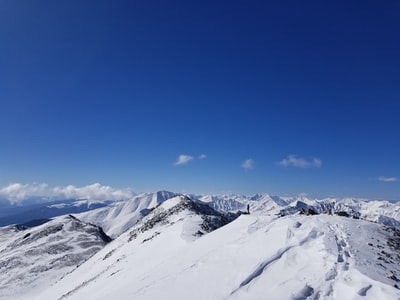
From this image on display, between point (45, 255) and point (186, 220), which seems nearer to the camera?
point (186, 220)

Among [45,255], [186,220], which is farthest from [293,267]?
[45,255]

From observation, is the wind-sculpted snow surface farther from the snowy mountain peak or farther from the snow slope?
the snow slope

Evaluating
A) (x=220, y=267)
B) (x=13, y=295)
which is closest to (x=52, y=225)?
(x=13, y=295)

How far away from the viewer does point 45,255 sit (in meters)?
101

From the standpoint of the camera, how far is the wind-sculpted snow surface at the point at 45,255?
3157 inches

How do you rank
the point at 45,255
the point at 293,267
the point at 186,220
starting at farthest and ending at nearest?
the point at 45,255 → the point at 186,220 → the point at 293,267

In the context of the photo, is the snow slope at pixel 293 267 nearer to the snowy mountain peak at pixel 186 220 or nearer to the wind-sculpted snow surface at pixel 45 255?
the snowy mountain peak at pixel 186 220

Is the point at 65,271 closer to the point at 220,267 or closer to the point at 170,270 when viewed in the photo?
the point at 170,270

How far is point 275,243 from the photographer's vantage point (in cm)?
2714

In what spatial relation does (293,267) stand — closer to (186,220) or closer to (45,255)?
(186,220)

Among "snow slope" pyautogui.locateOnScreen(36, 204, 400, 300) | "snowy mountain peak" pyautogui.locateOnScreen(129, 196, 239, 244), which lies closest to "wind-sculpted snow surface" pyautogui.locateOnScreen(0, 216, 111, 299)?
"snowy mountain peak" pyautogui.locateOnScreen(129, 196, 239, 244)

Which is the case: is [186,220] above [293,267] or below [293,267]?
above

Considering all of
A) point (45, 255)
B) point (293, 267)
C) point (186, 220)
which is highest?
point (186, 220)

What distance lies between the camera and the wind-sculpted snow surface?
80.2 meters
